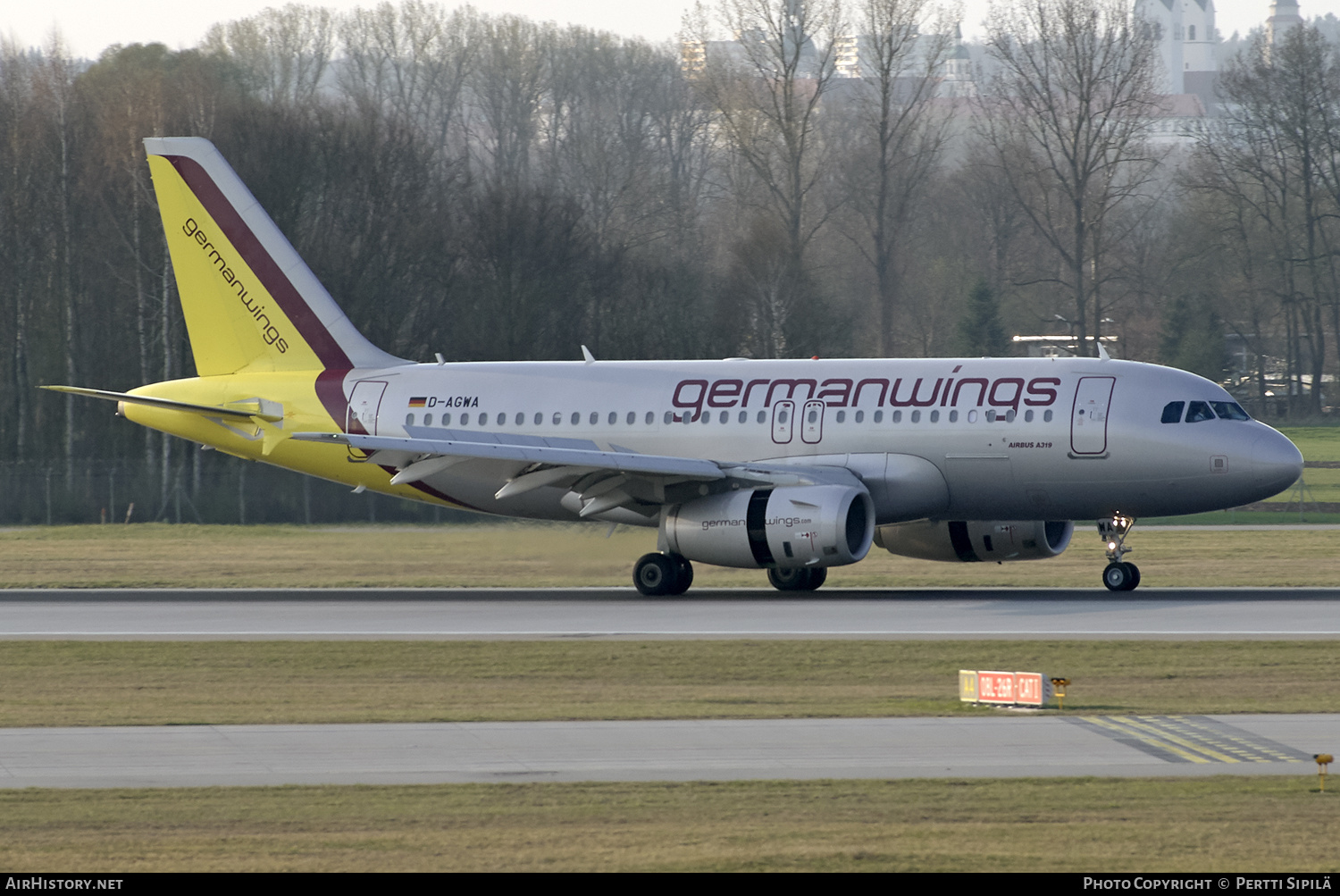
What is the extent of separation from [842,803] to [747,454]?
2038 centimetres

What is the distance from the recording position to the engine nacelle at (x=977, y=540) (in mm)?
34250

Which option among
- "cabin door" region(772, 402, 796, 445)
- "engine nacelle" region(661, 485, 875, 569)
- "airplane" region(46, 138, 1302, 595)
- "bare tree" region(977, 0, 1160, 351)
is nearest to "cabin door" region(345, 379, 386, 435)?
"airplane" region(46, 138, 1302, 595)

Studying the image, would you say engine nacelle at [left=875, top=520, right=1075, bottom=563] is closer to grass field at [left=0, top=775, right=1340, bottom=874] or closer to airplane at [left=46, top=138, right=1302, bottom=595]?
airplane at [left=46, top=138, right=1302, bottom=595]

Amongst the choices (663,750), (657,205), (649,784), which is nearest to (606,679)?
(663,750)

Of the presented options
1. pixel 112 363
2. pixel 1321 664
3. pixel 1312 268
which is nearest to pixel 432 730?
pixel 1321 664

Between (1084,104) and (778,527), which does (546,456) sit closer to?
(778,527)

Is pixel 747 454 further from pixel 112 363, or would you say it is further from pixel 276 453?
pixel 112 363

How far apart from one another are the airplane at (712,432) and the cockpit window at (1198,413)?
0.11ft

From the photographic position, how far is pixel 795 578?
112ft

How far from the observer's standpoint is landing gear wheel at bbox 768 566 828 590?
34.2 metres

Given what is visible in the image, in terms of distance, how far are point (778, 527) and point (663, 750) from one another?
1505cm

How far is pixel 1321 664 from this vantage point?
22.0m

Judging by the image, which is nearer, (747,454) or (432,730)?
(432,730)

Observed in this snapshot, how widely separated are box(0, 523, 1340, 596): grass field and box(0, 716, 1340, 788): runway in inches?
615
